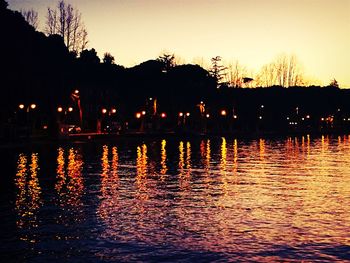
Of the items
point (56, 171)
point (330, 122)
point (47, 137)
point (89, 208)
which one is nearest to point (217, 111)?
point (330, 122)

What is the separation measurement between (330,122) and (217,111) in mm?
65917

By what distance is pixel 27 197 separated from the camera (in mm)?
19000

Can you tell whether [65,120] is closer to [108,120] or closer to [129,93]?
[108,120]

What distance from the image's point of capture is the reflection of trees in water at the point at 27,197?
14.3 metres

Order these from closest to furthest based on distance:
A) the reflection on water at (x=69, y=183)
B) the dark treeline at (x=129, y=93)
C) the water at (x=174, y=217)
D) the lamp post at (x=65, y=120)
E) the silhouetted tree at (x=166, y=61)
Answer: the water at (x=174, y=217) → the reflection on water at (x=69, y=183) → the dark treeline at (x=129, y=93) → the lamp post at (x=65, y=120) → the silhouetted tree at (x=166, y=61)

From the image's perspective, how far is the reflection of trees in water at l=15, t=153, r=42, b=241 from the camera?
1431 cm

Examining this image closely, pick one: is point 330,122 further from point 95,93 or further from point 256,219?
point 256,219

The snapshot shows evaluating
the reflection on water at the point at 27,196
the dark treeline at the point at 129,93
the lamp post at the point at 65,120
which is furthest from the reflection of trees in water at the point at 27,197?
the lamp post at the point at 65,120

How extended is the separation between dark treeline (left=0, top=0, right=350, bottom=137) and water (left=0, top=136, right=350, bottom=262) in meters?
32.7

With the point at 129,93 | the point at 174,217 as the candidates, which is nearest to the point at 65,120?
the point at 129,93

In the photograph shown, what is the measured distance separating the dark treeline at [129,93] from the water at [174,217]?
32704 mm

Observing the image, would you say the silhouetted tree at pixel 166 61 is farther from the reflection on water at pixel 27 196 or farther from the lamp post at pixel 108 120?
the reflection on water at pixel 27 196

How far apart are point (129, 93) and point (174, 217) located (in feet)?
333

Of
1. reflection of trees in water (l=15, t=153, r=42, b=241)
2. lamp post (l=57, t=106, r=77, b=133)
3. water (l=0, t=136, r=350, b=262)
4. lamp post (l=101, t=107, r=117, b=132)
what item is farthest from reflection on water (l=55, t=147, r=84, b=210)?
lamp post (l=101, t=107, r=117, b=132)
